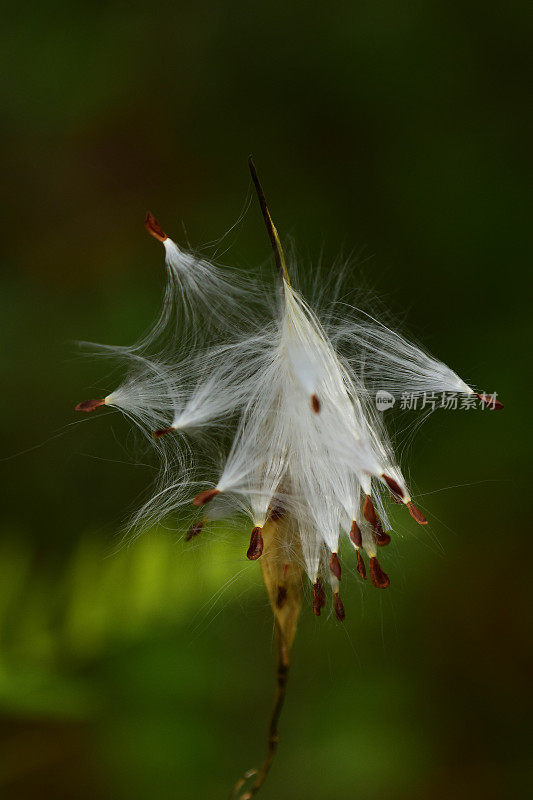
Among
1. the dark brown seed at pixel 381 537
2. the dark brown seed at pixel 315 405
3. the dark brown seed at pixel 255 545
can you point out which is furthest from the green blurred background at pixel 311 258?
the dark brown seed at pixel 315 405

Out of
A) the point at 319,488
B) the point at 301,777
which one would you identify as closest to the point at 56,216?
the point at 319,488

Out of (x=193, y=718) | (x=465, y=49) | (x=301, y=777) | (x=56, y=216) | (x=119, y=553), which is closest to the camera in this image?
(x=119, y=553)

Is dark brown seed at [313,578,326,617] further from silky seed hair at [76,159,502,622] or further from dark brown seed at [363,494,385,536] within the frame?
dark brown seed at [363,494,385,536]

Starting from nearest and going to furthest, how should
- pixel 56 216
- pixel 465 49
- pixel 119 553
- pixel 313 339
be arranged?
pixel 313 339
pixel 119 553
pixel 465 49
pixel 56 216

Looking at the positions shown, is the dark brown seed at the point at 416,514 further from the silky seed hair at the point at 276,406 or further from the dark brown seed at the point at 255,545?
the dark brown seed at the point at 255,545

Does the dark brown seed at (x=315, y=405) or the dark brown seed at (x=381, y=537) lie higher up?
the dark brown seed at (x=315, y=405)

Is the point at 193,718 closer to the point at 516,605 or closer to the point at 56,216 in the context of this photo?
the point at 516,605

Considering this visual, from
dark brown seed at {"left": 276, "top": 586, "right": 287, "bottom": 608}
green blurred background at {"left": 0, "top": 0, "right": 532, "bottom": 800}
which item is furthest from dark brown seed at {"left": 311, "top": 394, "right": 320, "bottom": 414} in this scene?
green blurred background at {"left": 0, "top": 0, "right": 532, "bottom": 800}
